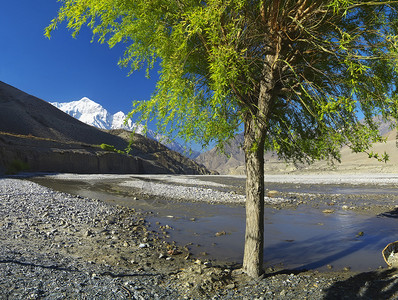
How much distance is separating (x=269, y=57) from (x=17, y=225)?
31.7 feet

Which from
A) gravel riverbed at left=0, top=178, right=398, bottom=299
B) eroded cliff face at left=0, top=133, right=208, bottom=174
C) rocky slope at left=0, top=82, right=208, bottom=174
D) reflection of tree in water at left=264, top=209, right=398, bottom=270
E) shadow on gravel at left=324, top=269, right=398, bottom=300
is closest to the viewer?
gravel riverbed at left=0, top=178, right=398, bottom=299

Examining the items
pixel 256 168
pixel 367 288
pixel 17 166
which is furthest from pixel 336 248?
pixel 17 166

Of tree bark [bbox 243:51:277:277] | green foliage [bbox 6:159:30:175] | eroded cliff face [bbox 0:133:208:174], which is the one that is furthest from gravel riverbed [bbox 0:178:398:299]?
eroded cliff face [bbox 0:133:208:174]

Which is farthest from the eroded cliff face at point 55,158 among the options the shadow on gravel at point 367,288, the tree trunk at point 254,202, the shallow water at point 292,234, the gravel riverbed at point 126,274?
the shadow on gravel at point 367,288

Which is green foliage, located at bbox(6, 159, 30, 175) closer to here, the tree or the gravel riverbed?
the gravel riverbed

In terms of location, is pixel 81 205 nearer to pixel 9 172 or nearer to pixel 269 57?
pixel 269 57

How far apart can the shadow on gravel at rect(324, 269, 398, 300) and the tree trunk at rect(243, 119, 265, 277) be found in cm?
166

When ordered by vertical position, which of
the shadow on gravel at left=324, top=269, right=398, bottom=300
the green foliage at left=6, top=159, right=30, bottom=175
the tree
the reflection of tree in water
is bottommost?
the reflection of tree in water

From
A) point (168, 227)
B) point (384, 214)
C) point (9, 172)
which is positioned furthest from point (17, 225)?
point (9, 172)

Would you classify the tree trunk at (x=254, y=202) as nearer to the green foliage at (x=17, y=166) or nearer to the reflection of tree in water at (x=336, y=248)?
the reflection of tree in water at (x=336, y=248)

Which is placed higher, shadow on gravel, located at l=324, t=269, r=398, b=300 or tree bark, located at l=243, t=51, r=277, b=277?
tree bark, located at l=243, t=51, r=277, b=277

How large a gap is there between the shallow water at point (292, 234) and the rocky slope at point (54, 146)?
122 ft

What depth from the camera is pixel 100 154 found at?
67.4 meters

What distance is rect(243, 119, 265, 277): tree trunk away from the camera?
6789 mm
